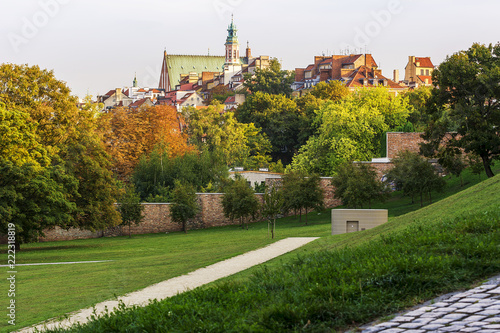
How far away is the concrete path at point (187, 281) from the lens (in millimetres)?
13656

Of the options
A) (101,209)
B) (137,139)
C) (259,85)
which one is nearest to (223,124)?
(137,139)

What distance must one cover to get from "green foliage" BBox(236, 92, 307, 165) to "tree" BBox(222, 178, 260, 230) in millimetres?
32407

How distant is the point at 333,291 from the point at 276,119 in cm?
8392

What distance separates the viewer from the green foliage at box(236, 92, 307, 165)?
92.1 m

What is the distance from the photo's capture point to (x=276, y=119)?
93.1 metres

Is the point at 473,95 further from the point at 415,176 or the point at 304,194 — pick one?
the point at 304,194

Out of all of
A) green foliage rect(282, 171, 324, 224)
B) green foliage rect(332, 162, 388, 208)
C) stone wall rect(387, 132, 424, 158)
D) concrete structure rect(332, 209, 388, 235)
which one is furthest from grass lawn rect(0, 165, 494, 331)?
stone wall rect(387, 132, 424, 158)

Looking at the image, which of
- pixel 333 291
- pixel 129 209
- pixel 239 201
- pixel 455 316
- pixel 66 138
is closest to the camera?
pixel 455 316

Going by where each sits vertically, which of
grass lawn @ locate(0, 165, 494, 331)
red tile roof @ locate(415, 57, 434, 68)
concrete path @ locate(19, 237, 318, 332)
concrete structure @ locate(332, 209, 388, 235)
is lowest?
grass lawn @ locate(0, 165, 494, 331)

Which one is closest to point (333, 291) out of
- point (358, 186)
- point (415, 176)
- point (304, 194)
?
point (415, 176)

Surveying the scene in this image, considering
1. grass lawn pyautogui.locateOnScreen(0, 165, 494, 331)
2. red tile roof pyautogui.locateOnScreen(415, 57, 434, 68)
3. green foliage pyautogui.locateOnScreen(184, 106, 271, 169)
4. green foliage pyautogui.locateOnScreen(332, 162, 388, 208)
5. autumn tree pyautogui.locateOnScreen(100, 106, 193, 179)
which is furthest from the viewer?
red tile roof pyautogui.locateOnScreen(415, 57, 434, 68)

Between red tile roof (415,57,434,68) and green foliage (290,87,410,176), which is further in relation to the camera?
red tile roof (415,57,434,68)

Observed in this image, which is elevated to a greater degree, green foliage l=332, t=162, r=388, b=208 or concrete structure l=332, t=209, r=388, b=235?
green foliage l=332, t=162, r=388, b=208

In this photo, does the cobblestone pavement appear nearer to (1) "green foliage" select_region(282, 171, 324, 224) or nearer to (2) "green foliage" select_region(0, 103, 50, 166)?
(2) "green foliage" select_region(0, 103, 50, 166)
